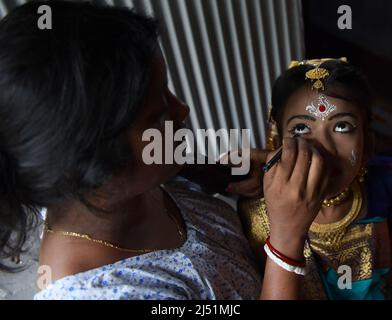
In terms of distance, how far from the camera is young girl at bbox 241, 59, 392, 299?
72cm

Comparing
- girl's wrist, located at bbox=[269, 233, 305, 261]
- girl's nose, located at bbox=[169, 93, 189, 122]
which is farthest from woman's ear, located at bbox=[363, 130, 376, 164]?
girl's nose, located at bbox=[169, 93, 189, 122]

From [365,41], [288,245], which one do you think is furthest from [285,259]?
[365,41]

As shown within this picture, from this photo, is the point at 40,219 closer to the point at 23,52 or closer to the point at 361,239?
the point at 23,52

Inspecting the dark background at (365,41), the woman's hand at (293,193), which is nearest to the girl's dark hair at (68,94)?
the woman's hand at (293,193)

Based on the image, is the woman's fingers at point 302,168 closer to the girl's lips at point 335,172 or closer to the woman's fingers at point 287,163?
the woman's fingers at point 287,163

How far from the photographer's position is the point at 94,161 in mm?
583

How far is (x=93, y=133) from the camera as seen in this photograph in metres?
0.56

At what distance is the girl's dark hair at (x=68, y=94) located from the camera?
53 cm

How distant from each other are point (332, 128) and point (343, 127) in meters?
0.03

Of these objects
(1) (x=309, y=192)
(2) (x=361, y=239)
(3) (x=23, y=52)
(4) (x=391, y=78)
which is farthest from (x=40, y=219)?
(4) (x=391, y=78)

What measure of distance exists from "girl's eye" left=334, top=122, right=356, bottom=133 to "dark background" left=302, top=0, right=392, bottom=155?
0.77 meters

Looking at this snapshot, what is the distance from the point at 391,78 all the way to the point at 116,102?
5.38 ft

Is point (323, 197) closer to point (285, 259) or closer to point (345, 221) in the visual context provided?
point (285, 259)

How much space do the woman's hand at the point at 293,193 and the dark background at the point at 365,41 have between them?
991mm
